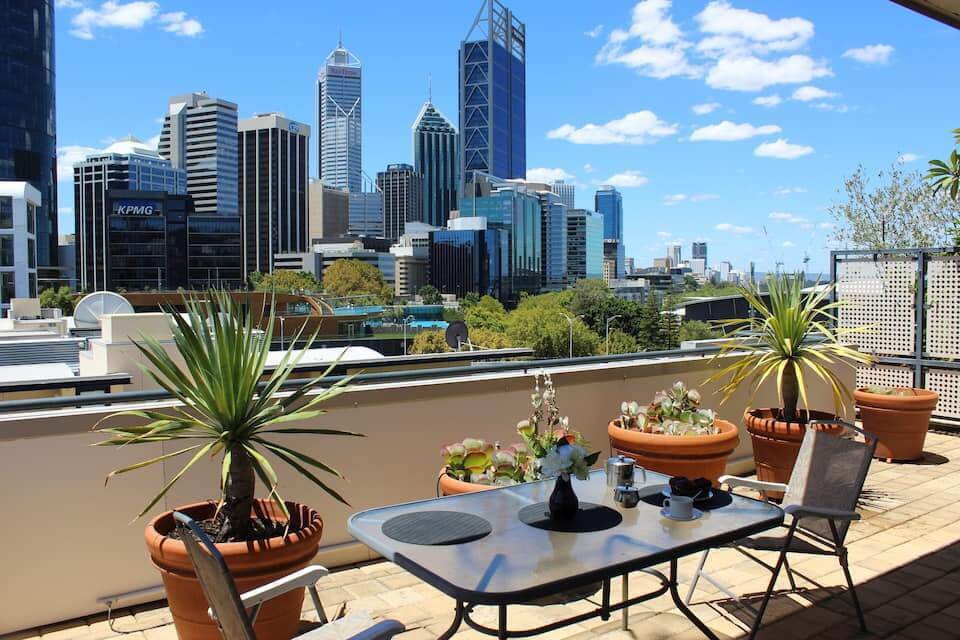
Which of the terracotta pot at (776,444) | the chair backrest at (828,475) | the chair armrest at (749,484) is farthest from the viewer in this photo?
the terracotta pot at (776,444)

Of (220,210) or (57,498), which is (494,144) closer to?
(220,210)

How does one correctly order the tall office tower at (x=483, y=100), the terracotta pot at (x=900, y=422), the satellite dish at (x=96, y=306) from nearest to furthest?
the terracotta pot at (x=900, y=422) → the satellite dish at (x=96, y=306) → the tall office tower at (x=483, y=100)

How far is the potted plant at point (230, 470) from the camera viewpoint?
8.93 ft

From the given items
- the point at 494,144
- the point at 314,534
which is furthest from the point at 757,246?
the point at 494,144

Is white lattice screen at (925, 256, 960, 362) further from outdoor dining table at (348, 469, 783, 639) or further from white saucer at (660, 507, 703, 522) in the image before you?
white saucer at (660, 507, 703, 522)

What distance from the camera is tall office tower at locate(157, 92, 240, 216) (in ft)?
518

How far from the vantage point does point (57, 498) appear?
10.7 feet

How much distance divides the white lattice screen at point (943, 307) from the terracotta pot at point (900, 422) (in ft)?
4.60

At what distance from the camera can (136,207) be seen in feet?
371

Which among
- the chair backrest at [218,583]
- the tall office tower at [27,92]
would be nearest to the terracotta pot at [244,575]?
the chair backrest at [218,583]

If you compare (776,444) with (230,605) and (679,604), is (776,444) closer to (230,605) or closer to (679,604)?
(679,604)

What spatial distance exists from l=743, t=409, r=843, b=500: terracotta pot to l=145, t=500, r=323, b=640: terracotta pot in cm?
330

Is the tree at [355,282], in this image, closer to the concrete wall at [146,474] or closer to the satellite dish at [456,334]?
the satellite dish at [456,334]

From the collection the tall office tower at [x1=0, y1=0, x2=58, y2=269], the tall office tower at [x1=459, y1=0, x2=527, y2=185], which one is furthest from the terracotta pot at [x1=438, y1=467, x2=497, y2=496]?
the tall office tower at [x1=459, y1=0, x2=527, y2=185]
